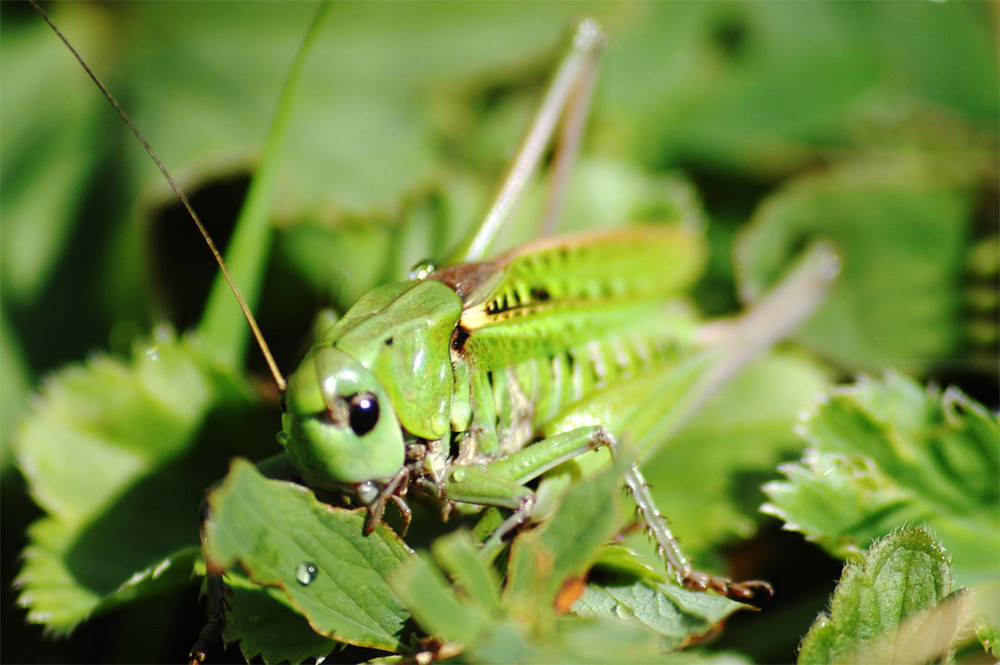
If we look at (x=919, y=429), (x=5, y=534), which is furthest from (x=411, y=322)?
(x=5, y=534)

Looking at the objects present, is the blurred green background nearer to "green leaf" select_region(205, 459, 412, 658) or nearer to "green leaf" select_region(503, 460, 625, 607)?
"green leaf" select_region(205, 459, 412, 658)

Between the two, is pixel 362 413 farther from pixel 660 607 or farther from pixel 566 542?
pixel 660 607

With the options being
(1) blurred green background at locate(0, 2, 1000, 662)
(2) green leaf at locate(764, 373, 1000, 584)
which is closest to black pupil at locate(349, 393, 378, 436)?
(1) blurred green background at locate(0, 2, 1000, 662)

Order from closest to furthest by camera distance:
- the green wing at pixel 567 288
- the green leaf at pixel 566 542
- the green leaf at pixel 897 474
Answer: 1. the green leaf at pixel 566 542
2. the green leaf at pixel 897 474
3. the green wing at pixel 567 288

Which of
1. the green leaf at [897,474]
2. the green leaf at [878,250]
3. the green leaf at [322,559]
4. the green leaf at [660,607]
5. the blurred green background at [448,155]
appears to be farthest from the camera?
the green leaf at [878,250]

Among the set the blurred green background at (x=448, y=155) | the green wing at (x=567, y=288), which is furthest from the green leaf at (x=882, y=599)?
the green wing at (x=567, y=288)

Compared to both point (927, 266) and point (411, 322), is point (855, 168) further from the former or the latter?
point (411, 322)

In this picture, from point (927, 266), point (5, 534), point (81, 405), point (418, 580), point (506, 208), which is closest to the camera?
point (418, 580)

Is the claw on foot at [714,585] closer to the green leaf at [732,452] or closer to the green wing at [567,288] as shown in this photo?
the green leaf at [732,452]
